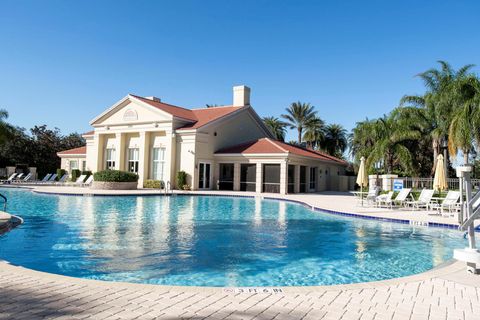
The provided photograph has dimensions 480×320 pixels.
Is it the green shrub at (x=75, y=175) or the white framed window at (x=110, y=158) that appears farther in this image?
the green shrub at (x=75, y=175)

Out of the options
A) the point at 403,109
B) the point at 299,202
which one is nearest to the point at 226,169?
the point at 299,202

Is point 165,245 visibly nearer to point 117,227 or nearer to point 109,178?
point 117,227

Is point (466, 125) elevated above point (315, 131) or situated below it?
below

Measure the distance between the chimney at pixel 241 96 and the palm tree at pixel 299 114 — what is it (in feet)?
39.9

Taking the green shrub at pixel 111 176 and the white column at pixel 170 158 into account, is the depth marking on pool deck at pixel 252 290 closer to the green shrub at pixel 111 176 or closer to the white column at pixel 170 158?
the green shrub at pixel 111 176

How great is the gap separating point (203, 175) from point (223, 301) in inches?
1072

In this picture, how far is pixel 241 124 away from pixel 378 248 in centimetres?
2713

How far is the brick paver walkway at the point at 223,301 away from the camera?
3.94m

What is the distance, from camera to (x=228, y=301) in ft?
14.5

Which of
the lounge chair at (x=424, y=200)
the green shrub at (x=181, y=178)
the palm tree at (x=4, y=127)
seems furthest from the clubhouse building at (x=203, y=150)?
the lounge chair at (x=424, y=200)

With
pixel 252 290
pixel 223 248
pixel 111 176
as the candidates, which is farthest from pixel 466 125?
pixel 111 176

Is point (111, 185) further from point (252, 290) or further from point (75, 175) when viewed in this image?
point (252, 290)

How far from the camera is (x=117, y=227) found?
1186cm

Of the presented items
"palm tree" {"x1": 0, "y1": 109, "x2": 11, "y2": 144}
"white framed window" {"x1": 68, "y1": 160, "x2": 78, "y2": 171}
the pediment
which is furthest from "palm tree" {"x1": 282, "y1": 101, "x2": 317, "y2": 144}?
"palm tree" {"x1": 0, "y1": 109, "x2": 11, "y2": 144}
